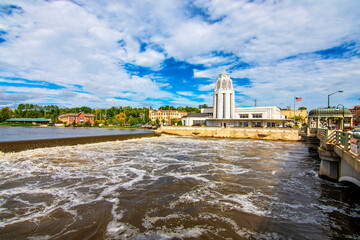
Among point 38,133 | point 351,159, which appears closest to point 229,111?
point 351,159

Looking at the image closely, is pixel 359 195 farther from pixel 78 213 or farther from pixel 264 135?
pixel 264 135

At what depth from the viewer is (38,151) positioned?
20.5m

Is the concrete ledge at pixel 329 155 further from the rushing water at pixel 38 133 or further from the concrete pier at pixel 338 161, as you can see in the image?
the rushing water at pixel 38 133

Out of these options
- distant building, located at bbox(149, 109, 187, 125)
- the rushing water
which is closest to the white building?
the rushing water

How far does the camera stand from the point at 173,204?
838cm

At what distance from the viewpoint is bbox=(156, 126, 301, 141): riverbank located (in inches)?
1658

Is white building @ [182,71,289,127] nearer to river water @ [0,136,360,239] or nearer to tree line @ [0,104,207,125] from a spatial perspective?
river water @ [0,136,360,239]

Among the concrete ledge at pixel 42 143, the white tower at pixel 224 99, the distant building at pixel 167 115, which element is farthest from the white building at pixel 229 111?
the distant building at pixel 167 115

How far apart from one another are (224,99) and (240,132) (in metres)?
18.1

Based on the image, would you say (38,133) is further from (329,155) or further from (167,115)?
(167,115)

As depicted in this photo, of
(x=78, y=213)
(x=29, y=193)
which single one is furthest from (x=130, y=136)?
(x=78, y=213)

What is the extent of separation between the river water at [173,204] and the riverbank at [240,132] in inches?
1253

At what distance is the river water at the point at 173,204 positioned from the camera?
20.9ft

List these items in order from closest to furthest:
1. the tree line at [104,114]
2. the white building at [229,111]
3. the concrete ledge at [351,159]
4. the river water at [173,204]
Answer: the river water at [173,204] → the concrete ledge at [351,159] → the white building at [229,111] → the tree line at [104,114]
